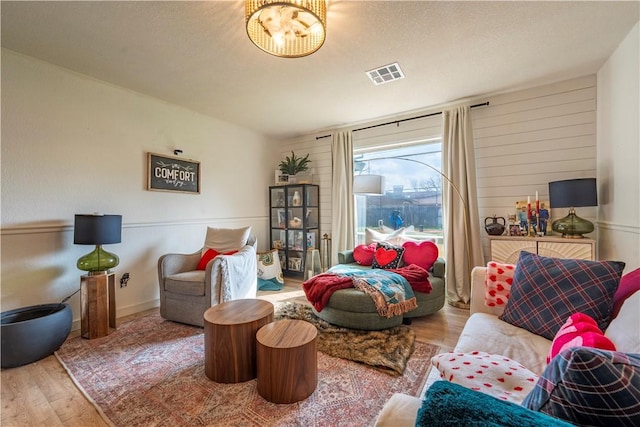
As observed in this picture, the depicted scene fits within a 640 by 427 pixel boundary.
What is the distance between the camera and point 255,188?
14.7ft

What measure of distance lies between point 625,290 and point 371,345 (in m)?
1.50

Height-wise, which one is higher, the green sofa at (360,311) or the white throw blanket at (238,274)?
the white throw blanket at (238,274)

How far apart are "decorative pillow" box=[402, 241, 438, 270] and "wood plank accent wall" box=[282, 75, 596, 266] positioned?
2.74 feet

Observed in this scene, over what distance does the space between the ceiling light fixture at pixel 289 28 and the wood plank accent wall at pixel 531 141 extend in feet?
7.72

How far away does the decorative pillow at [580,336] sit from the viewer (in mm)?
791

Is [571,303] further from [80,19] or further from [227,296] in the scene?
[80,19]

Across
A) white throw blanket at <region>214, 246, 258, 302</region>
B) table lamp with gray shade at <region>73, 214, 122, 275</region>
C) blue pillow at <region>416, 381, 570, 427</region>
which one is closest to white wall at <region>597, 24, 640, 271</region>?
blue pillow at <region>416, 381, 570, 427</region>

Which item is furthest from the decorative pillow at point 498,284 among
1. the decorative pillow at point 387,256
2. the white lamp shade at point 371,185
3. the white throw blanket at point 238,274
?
the white throw blanket at point 238,274

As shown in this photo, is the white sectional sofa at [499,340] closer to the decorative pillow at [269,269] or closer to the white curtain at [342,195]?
the white curtain at [342,195]

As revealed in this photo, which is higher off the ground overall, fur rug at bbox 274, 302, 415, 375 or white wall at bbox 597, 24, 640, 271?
white wall at bbox 597, 24, 640, 271

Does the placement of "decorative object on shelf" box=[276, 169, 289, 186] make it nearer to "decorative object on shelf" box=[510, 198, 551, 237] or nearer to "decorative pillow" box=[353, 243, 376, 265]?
"decorative pillow" box=[353, 243, 376, 265]

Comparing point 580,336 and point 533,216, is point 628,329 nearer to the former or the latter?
point 580,336

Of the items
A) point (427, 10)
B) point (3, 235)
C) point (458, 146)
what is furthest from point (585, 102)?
point (3, 235)

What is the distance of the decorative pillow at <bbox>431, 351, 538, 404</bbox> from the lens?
0.84 meters
